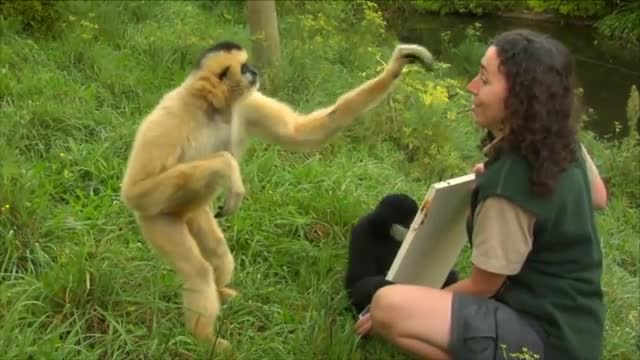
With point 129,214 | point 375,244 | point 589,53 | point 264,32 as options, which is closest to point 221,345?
point 375,244

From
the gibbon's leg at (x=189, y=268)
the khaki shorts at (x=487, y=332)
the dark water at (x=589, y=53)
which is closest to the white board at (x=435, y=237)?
the khaki shorts at (x=487, y=332)

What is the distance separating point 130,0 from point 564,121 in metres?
7.29

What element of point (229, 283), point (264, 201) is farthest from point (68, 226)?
point (264, 201)

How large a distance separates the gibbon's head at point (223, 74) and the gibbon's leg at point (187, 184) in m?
0.30

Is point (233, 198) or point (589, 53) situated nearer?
point (233, 198)

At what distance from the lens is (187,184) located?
3.50 metres

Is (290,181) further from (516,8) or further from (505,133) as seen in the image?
(516,8)

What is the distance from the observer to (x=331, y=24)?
10.2 metres

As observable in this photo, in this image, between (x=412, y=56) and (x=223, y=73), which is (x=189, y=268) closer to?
(x=223, y=73)

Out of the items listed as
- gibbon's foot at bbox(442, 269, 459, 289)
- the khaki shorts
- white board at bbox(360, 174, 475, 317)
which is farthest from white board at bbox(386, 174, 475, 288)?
the khaki shorts

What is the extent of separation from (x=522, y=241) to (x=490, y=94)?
573 mm

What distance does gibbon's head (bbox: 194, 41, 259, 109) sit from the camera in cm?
370

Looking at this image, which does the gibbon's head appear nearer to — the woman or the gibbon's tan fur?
the gibbon's tan fur

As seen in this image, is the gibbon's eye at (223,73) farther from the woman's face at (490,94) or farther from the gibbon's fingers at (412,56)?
the woman's face at (490,94)
